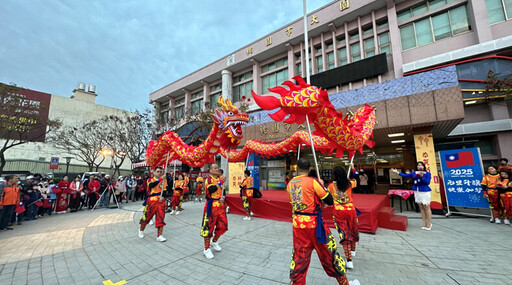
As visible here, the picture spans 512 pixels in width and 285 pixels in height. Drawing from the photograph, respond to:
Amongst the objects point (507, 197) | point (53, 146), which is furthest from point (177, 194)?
point (53, 146)

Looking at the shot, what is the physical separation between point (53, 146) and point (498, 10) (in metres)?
37.0

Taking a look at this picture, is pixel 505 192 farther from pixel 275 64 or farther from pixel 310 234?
pixel 275 64

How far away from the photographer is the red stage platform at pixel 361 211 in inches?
213

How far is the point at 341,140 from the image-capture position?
464cm

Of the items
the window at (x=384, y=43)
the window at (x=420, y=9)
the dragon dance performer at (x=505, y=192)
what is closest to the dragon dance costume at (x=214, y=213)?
the dragon dance performer at (x=505, y=192)

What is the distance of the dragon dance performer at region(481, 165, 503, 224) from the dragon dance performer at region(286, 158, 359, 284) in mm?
6849

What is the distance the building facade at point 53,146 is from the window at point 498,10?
30.2 meters

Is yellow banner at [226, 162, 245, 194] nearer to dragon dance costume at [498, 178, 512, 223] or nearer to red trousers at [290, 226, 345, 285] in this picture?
red trousers at [290, 226, 345, 285]

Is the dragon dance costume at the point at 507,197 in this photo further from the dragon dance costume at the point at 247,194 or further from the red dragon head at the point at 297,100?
the dragon dance costume at the point at 247,194

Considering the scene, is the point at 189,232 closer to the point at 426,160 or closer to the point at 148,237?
the point at 148,237

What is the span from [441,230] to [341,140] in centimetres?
413

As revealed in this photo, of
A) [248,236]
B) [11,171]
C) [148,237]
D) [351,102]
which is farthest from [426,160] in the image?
[11,171]

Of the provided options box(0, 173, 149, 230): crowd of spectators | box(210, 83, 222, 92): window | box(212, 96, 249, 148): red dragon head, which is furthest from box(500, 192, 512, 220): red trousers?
box(210, 83, 222, 92): window

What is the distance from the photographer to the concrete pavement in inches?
124
